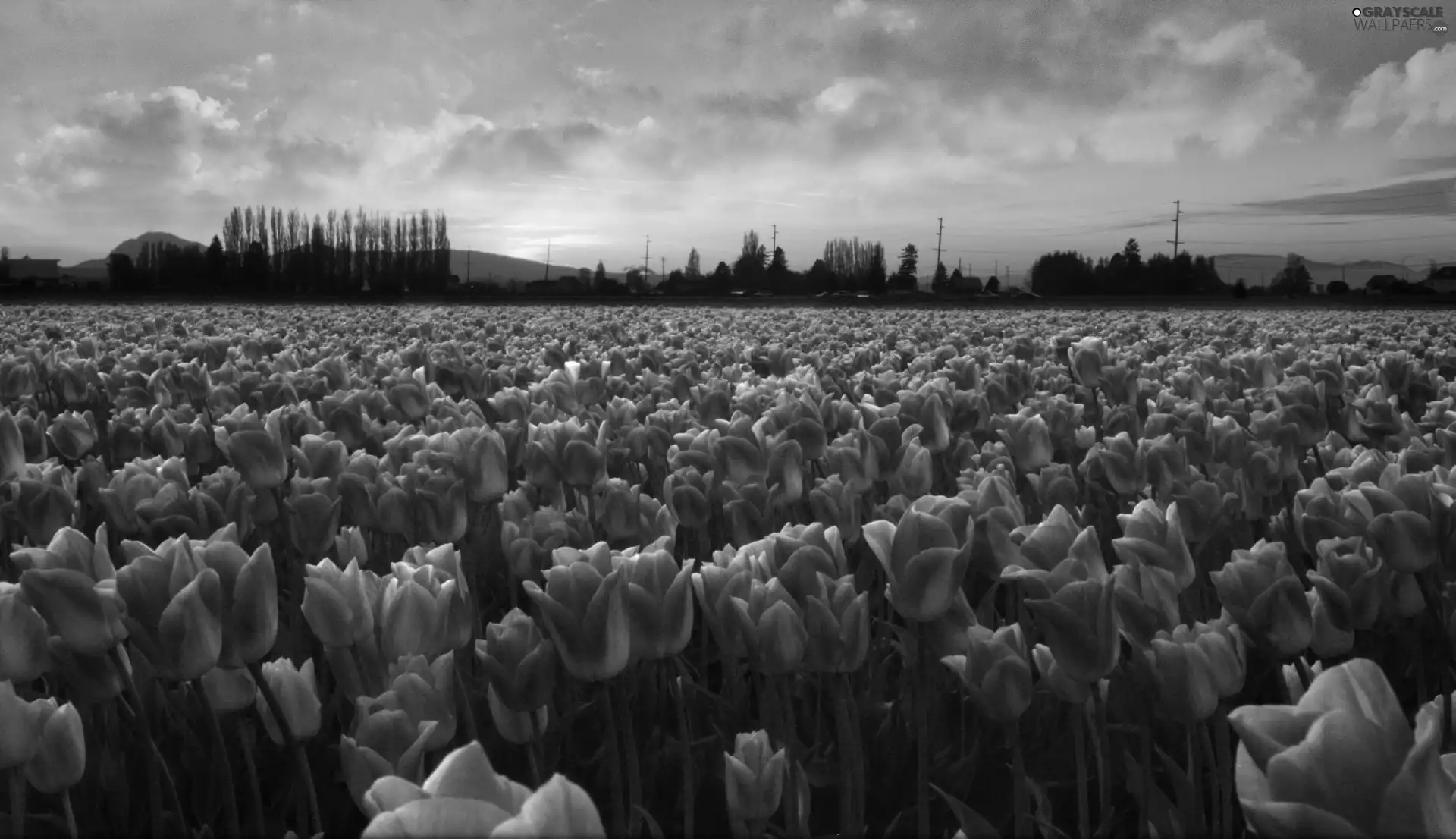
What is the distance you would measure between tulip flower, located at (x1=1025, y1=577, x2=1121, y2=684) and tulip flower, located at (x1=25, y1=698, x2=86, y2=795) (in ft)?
5.40

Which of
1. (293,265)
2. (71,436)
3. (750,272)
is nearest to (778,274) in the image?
(750,272)

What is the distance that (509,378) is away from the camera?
7.04 meters

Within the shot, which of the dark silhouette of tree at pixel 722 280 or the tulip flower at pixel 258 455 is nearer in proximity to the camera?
the tulip flower at pixel 258 455

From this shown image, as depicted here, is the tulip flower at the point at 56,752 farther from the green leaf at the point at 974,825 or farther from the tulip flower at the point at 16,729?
the green leaf at the point at 974,825

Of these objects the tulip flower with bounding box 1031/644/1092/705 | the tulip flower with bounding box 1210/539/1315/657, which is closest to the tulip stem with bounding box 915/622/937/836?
the tulip flower with bounding box 1031/644/1092/705

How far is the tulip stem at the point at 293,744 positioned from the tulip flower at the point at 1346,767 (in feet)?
4.85

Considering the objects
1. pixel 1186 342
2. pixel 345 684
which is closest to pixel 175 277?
pixel 1186 342

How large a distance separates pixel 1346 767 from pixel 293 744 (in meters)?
1.78

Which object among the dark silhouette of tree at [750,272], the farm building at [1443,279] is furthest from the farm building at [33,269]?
the farm building at [1443,279]

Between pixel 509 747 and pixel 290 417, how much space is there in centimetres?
252

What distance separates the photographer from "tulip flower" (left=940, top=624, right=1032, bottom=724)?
170cm

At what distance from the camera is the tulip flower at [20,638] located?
1.74 m

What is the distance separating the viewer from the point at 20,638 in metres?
1.76

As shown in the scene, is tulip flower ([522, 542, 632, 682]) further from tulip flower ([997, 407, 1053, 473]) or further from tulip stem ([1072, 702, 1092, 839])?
tulip flower ([997, 407, 1053, 473])
